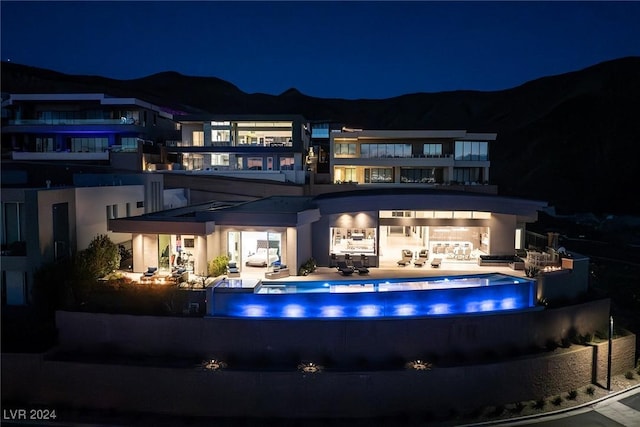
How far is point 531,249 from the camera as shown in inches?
1028

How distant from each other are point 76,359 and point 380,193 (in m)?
16.5

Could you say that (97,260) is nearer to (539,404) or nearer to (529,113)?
(539,404)

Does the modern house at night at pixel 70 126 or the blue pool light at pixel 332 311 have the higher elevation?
the modern house at night at pixel 70 126

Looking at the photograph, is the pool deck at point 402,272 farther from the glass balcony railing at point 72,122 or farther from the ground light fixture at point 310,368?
the glass balcony railing at point 72,122

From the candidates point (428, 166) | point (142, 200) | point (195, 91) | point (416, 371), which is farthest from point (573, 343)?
point (195, 91)

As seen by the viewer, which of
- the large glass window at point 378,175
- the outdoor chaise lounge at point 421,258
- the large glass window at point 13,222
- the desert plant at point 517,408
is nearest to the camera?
the desert plant at point 517,408

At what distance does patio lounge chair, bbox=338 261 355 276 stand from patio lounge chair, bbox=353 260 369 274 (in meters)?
0.40

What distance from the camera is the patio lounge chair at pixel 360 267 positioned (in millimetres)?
23391

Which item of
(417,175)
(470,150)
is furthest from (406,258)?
(470,150)

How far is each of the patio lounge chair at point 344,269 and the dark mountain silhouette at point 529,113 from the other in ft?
157

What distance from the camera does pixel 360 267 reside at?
24375 millimetres

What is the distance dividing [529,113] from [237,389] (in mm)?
144470

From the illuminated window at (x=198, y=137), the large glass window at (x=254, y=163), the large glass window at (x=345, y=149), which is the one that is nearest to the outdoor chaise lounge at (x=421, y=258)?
the large glass window at (x=345, y=149)

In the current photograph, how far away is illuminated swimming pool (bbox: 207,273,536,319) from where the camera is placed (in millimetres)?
18141
